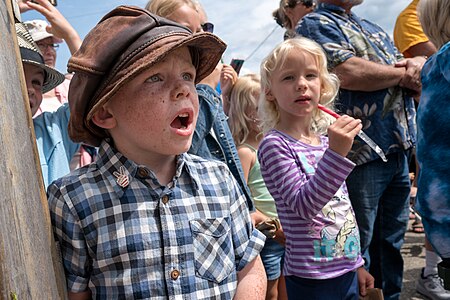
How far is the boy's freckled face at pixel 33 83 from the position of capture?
2094 millimetres

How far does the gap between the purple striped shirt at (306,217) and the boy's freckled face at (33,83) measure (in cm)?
100

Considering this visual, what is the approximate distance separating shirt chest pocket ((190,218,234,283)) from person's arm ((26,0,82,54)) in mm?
1417

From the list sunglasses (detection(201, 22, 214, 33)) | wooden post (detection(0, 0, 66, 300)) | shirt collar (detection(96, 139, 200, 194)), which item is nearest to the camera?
wooden post (detection(0, 0, 66, 300))

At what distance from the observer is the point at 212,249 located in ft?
4.43

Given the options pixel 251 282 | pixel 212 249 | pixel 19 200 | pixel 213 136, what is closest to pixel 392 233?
pixel 213 136

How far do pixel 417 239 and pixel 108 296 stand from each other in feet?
15.9

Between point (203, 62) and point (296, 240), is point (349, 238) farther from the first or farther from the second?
point (203, 62)

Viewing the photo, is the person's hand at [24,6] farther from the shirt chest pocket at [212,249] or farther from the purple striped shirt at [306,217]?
the shirt chest pocket at [212,249]

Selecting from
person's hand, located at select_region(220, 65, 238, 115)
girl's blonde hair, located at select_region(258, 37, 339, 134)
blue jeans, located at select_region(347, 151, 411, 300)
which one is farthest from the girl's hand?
person's hand, located at select_region(220, 65, 238, 115)

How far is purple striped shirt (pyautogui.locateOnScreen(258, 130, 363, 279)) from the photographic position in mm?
2057

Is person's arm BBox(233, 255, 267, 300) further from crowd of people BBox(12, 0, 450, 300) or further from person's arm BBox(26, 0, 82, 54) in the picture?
person's arm BBox(26, 0, 82, 54)

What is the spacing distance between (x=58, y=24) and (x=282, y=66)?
112 cm

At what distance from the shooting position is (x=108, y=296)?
1275 mm

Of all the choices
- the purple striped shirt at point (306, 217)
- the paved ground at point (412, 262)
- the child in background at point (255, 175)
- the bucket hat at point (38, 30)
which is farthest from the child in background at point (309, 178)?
the bucket hat at point (38, 30)
